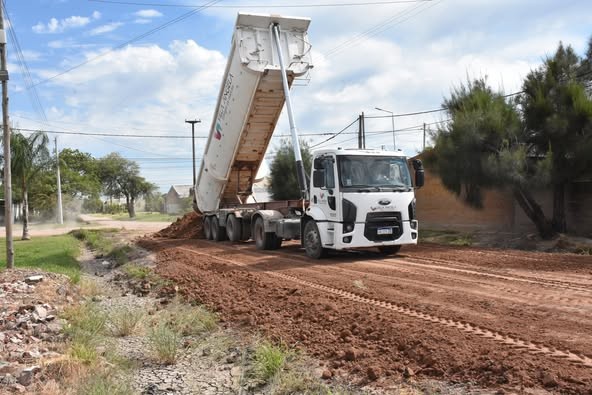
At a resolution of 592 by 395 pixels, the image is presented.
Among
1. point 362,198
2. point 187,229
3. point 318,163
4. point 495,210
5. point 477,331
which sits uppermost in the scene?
point 318,163

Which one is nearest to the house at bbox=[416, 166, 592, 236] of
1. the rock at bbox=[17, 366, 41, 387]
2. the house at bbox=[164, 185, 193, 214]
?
the rock at bbox=[17, 366, 41, 387]

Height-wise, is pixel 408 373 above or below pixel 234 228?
below

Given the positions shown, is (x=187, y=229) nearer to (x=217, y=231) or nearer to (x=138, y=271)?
(x=217, y=231)

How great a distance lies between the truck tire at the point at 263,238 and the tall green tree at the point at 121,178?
71.1 m

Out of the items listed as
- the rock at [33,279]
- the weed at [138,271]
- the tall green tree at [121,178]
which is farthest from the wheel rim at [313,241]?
the tall green tree at [121,178]

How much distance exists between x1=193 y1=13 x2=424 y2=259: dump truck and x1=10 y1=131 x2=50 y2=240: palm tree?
1136 centimetres

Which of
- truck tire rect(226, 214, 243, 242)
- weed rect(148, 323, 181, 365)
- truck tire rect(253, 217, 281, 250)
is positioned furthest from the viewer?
truck tire rect(226, 214, 243, 242)

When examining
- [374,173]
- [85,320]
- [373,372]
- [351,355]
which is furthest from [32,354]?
[374,173]

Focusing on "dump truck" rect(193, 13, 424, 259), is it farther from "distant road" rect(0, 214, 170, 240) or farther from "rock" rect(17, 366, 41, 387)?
"distant road" rect(0, 214, 170, 240)

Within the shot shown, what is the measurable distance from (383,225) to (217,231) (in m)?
9.81

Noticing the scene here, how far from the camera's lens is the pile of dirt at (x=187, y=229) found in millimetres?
24281

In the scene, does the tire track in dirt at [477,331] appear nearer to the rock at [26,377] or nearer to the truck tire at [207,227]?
the rock at [26,377]

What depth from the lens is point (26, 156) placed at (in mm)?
28547

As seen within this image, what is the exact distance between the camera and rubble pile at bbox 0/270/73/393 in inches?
225
